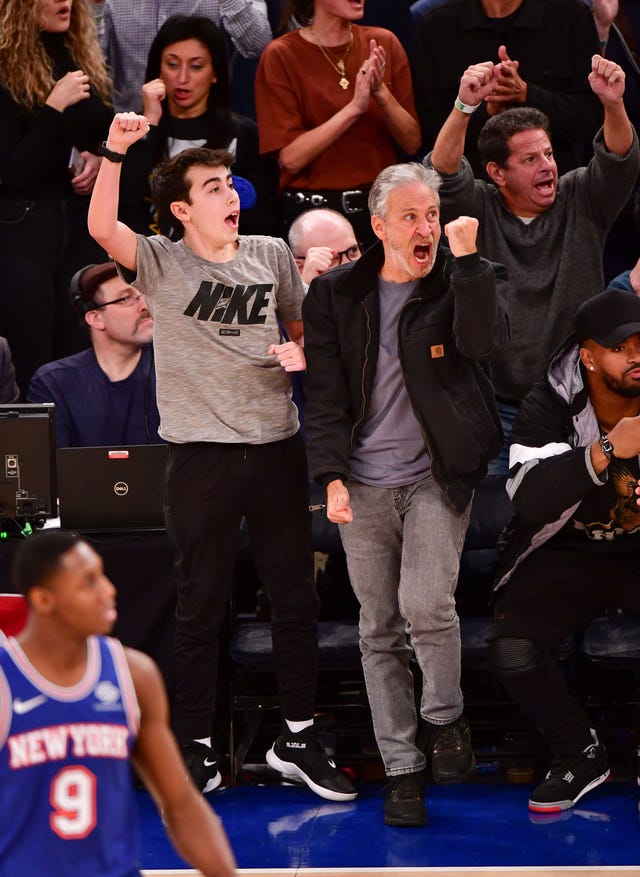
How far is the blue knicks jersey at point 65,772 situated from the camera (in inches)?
96.3

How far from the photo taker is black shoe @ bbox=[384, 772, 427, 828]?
4.30m

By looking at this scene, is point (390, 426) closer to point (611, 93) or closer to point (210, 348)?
point (210, 348)

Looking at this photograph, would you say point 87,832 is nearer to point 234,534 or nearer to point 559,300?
point 234,534

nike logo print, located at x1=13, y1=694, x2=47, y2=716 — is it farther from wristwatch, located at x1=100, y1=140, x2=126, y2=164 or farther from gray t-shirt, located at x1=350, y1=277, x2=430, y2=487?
wristwatch, located at x1=100, y1=140, x2=126, y2=164

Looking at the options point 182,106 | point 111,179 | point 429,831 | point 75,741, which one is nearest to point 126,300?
point 182,106

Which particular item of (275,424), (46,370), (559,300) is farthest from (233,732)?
(559,300)

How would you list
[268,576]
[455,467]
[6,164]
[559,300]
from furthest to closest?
[6,164]
[559,300]
[268,576]
[455,467]

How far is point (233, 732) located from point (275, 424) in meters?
1.20

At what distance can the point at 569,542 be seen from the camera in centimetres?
459

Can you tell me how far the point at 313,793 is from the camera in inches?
185

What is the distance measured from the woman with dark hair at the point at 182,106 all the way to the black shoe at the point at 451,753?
2.65 m

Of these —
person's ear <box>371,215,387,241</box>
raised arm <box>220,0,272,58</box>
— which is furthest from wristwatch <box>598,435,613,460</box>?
raised arm <box>220,0,272,58</box>

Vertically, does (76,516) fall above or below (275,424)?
below

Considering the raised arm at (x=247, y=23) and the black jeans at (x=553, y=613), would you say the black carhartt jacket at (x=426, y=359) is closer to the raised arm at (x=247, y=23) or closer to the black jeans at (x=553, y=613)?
the black jeans at (x=553, y=613)
